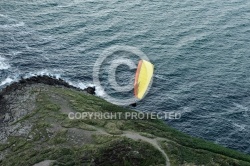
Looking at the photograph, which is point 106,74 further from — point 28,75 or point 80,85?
point 28,75

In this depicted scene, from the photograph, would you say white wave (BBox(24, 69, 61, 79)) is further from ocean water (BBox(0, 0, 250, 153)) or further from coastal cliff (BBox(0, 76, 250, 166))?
coastal cliff (BBox(0, 76, 250, 166))

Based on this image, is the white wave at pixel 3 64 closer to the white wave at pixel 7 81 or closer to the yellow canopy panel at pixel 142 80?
the white wave at pixel 7 81

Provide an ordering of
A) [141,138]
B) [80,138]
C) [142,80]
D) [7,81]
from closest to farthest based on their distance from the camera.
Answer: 1. [80,138]
2. [141,138]
3. [142,80]
4. [7,81]

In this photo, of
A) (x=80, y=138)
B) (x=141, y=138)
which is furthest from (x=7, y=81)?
(x=141, y=138)

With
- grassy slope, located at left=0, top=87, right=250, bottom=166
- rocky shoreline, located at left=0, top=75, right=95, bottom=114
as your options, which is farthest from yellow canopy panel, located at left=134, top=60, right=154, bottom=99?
rocky shoreline, located at left=0, top=75, right=95, bottom=114

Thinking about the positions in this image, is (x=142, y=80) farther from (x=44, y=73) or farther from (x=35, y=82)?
(x=44, y=73)
